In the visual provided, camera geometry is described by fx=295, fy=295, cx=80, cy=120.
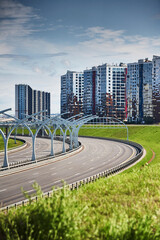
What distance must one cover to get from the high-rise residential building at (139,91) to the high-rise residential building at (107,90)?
5403 mm

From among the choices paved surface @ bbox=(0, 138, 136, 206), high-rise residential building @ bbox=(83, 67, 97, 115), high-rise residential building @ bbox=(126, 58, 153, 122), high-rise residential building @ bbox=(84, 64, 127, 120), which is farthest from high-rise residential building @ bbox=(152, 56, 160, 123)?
→ paved surface @ bbox=(0, 138, 136, 206)

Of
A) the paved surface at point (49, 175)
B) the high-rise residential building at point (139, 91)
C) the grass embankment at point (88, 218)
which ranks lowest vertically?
the paved surface at point (49, 175)

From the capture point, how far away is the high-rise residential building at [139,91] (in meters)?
166

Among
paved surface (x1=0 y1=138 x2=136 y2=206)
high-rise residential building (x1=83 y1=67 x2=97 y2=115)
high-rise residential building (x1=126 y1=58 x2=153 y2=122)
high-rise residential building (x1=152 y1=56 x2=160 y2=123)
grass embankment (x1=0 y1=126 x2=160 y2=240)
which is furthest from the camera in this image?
high-rise residential building (x1=83 y1=67 x2=97 y2=115)

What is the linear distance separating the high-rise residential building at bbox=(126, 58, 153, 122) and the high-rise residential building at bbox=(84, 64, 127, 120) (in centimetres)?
540

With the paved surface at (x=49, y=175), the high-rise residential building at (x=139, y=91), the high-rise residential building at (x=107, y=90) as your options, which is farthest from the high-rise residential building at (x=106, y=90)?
the paved surface at (x=49, y=175)

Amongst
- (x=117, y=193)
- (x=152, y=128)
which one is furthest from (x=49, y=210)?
(x=152, y=128)

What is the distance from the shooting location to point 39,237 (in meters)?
13.5

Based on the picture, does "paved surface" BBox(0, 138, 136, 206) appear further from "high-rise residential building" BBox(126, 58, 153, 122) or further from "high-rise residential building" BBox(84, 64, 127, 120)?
"high-rise residential building" BBox(84, 64, 127, 120)

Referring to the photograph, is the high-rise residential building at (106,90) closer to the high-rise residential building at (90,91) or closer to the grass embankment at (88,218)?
the high-rise residential building at (90,91)

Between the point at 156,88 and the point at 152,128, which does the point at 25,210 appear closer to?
the point at 152,128

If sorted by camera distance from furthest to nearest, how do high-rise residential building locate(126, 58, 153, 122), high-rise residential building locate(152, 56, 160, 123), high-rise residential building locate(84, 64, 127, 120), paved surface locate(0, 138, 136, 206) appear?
high-rise residential building locate(84, 64, 127, 120), high-rise residential building locate(126, 58, 153, 122), high-rise residential building locate(152, 56, 160, 123), paved surface locate(0, 138, 136, 206)

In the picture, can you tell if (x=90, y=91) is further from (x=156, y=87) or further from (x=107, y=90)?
(x=156, y=87)

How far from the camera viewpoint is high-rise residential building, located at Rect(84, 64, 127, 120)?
584 feet
